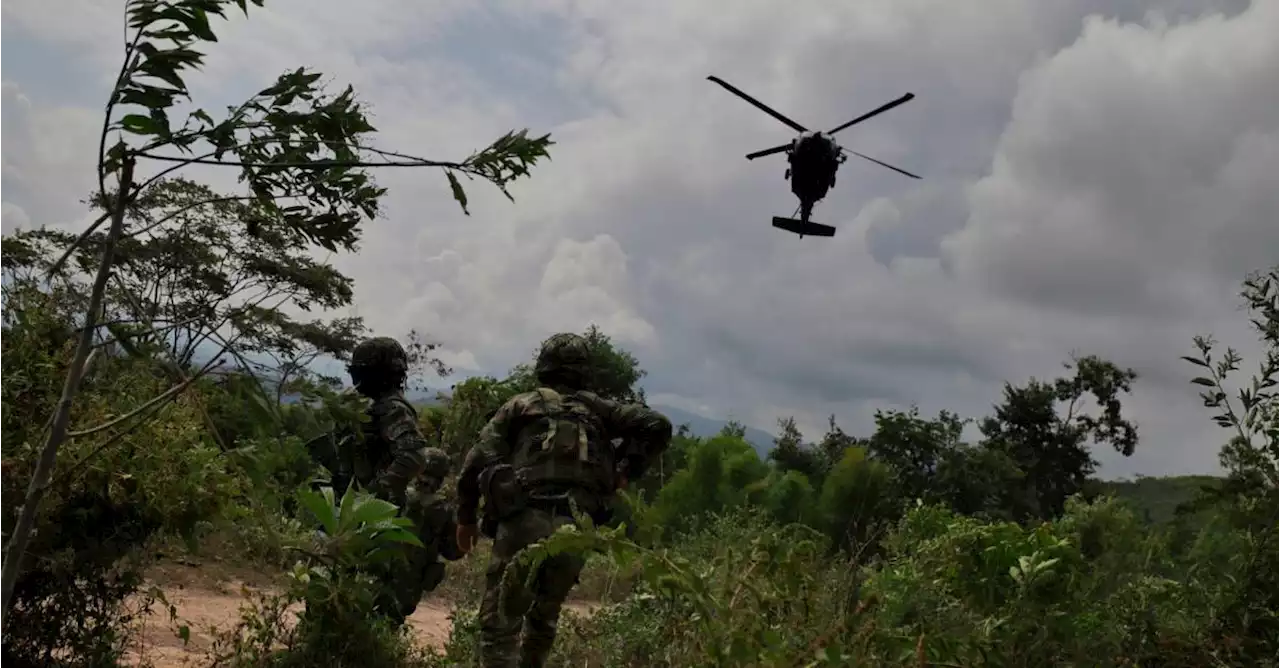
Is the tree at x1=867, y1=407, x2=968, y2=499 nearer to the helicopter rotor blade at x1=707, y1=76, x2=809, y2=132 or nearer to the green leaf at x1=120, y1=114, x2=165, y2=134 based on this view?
the helicopter rotor blade at x1=707, y1=76, x2=809, y2=132

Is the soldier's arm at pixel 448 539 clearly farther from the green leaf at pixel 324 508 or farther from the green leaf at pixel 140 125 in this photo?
the green leaf at pixel 140 125

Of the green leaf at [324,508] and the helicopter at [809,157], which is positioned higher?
the helicopter at [809,157]

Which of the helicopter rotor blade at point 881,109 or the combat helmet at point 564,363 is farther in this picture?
the helicopter rotor blade at point 881,109

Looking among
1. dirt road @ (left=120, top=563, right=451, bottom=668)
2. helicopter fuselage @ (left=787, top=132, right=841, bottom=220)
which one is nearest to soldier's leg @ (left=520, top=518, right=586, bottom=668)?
dirt road @ (left=120, top=563, right=451, bottom=668)

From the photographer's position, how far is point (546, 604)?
4949 mm

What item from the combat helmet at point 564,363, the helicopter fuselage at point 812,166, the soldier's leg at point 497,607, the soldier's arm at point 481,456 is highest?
the helicopter fuselage at point 812,166

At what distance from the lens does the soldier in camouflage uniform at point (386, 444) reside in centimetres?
559

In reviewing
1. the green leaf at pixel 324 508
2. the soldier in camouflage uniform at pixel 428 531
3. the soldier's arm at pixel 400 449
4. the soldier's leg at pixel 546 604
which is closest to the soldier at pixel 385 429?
the soldier's arm at pixel 400 449

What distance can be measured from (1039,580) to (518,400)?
282 centimetres

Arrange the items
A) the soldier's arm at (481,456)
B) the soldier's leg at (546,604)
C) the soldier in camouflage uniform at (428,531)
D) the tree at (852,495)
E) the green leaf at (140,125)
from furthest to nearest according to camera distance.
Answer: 1. the tree at (852,495)
2. the soldier in camouflage uniform at (428,531)
3. the soldier's arm at (481,456)
4. the soldier's leg at (546,604)
5. the green leaf at (140,125)

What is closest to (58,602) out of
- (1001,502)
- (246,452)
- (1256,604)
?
(246,452)

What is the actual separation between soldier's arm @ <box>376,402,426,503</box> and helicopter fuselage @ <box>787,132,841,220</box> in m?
11.7

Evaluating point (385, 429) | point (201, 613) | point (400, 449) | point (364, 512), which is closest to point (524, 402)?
point (400, 449)

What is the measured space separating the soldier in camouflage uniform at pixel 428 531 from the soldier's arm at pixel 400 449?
0.29 metres
